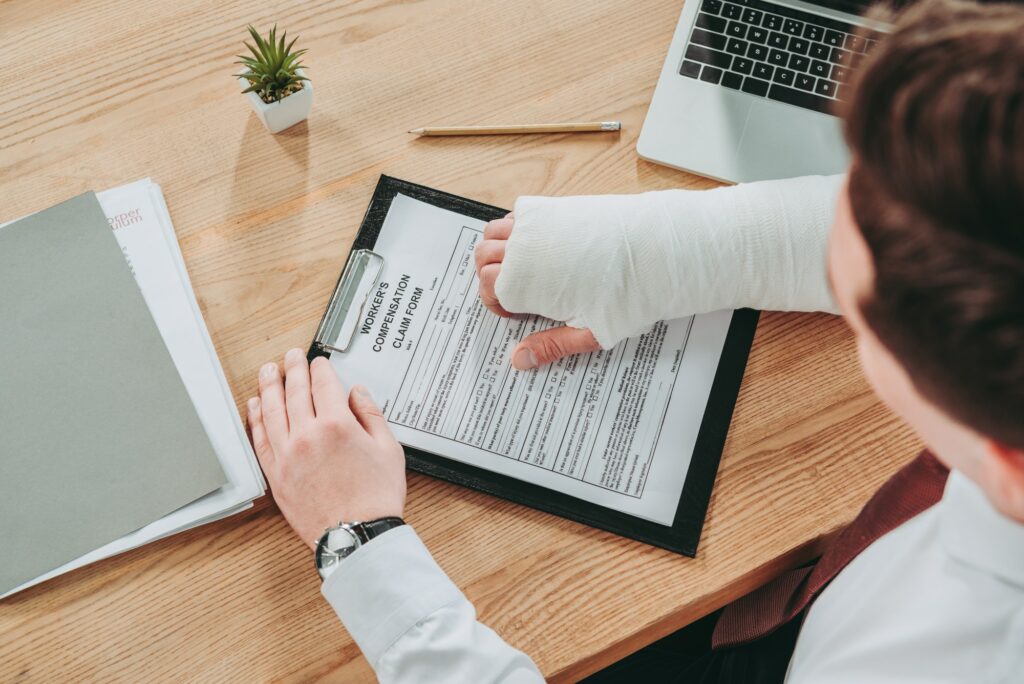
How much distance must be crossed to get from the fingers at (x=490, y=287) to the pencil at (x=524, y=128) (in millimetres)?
168

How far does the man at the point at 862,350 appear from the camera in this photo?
12.1 inches

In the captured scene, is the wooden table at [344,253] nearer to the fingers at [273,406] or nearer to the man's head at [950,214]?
the fingers at [273,406]

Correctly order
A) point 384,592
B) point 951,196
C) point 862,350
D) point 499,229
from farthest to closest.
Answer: point 499,229
point 384,592
point 862,350
point 951,196

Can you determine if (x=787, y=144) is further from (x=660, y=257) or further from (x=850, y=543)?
(x=850, y=543)

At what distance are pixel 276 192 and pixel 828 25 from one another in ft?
1.98

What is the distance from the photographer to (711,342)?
708 millimetres

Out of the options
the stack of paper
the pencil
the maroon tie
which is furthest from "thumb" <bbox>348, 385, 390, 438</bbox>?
the maroon tie

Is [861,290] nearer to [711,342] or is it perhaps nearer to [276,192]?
[711,342]

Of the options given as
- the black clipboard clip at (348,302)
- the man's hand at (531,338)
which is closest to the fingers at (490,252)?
the man's hand at (531,338)

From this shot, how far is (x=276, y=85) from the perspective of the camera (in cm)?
73

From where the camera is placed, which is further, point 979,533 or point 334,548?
point 334,548

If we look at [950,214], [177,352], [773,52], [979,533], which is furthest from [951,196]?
[177,352]

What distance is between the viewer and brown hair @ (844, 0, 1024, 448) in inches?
11.5

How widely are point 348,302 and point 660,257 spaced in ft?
0.99
